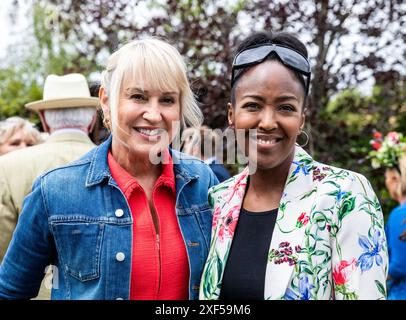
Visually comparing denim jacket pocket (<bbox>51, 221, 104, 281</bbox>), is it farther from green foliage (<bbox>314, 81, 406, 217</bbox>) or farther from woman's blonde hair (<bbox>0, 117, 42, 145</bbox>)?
green foliage (<bbox>314, 81, 406, 217</bbox>)

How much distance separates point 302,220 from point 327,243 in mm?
143

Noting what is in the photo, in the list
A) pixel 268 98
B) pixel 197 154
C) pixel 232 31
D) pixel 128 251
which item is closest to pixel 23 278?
pixel 128 251

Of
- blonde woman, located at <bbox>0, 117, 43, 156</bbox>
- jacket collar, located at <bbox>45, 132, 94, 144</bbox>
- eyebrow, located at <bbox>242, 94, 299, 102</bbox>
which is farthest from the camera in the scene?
blonde woman, located at <bbox>0, 117, 43, 156</bbox>

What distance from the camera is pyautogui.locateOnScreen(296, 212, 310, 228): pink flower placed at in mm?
2203

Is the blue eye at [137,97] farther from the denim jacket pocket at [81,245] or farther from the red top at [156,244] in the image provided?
the denim jacket pocket at [81,245]

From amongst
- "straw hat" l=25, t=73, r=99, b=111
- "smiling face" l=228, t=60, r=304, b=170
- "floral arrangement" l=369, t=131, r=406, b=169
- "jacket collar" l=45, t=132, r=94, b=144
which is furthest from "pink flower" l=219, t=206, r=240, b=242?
"floral arrangement" l=369, t=131, r=406, b=169

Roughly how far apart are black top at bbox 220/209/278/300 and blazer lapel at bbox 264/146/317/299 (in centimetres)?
5

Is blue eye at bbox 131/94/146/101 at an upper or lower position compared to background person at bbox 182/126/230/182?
lower

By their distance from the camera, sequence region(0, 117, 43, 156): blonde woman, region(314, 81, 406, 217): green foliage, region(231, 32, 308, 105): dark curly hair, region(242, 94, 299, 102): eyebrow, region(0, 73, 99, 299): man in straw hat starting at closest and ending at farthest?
region(242, 94, 299, 102): eyebrow
region(231, 32, 308, 105): dark curly hair
region(0, 73, 99, 299): man in straw hat
region(0, 117, 43, 156): blonde woman
region(314, 81, 406, 217): green foliage

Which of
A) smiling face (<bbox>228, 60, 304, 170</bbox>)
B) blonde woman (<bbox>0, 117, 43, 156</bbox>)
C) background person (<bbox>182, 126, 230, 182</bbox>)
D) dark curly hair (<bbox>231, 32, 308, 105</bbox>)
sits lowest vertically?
smiling face (<bbox>228, 60, 304, 170</bbox>)

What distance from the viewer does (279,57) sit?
2338mm

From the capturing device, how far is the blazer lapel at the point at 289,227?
7.08 feet

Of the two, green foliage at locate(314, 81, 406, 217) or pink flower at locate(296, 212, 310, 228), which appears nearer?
pink flower at locate(296, 212, 310, 228)

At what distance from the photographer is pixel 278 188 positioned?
8.09 ft
